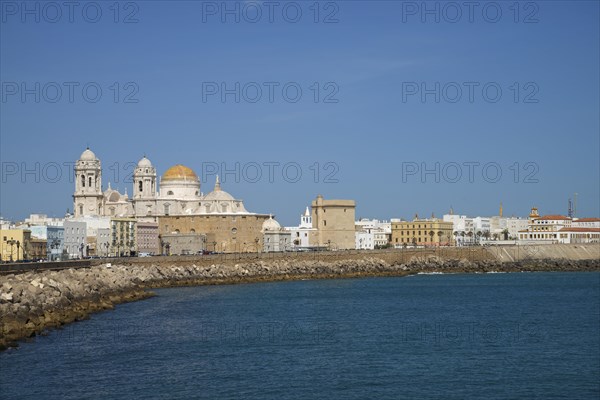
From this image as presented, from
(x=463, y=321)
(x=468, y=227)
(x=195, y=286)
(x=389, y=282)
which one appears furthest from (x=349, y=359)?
(x=468, y=227)

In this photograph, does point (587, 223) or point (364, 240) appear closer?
point (364, 240)

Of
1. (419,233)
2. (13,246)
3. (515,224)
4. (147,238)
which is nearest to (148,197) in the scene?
(147,238)

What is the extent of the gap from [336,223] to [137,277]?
4579 cm

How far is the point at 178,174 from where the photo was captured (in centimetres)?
9738

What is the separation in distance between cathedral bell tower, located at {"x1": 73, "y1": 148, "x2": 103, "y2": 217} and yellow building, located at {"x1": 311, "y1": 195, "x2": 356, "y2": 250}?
878 inches

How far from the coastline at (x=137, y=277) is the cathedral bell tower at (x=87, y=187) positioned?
28.8 metres

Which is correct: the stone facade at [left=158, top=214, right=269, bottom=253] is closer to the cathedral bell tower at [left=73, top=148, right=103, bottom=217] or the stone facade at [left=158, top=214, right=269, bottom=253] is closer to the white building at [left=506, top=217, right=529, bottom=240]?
the cathedral bell tower at [left=73, top=148, right=103, bottom=217]

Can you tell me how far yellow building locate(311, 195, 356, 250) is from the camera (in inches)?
3834

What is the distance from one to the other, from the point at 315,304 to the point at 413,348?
1575 centimetres

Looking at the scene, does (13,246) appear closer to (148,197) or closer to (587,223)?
(148,197)

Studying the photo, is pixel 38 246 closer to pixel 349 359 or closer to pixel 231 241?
pixel 231 241

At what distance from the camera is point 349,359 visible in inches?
1000

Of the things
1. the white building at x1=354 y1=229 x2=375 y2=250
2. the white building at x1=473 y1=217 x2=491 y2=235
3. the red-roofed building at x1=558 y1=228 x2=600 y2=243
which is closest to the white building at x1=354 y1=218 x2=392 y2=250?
the white building at x1=354 y1=229 x2=375 y2=250

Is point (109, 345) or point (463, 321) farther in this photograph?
point (463, 321)
